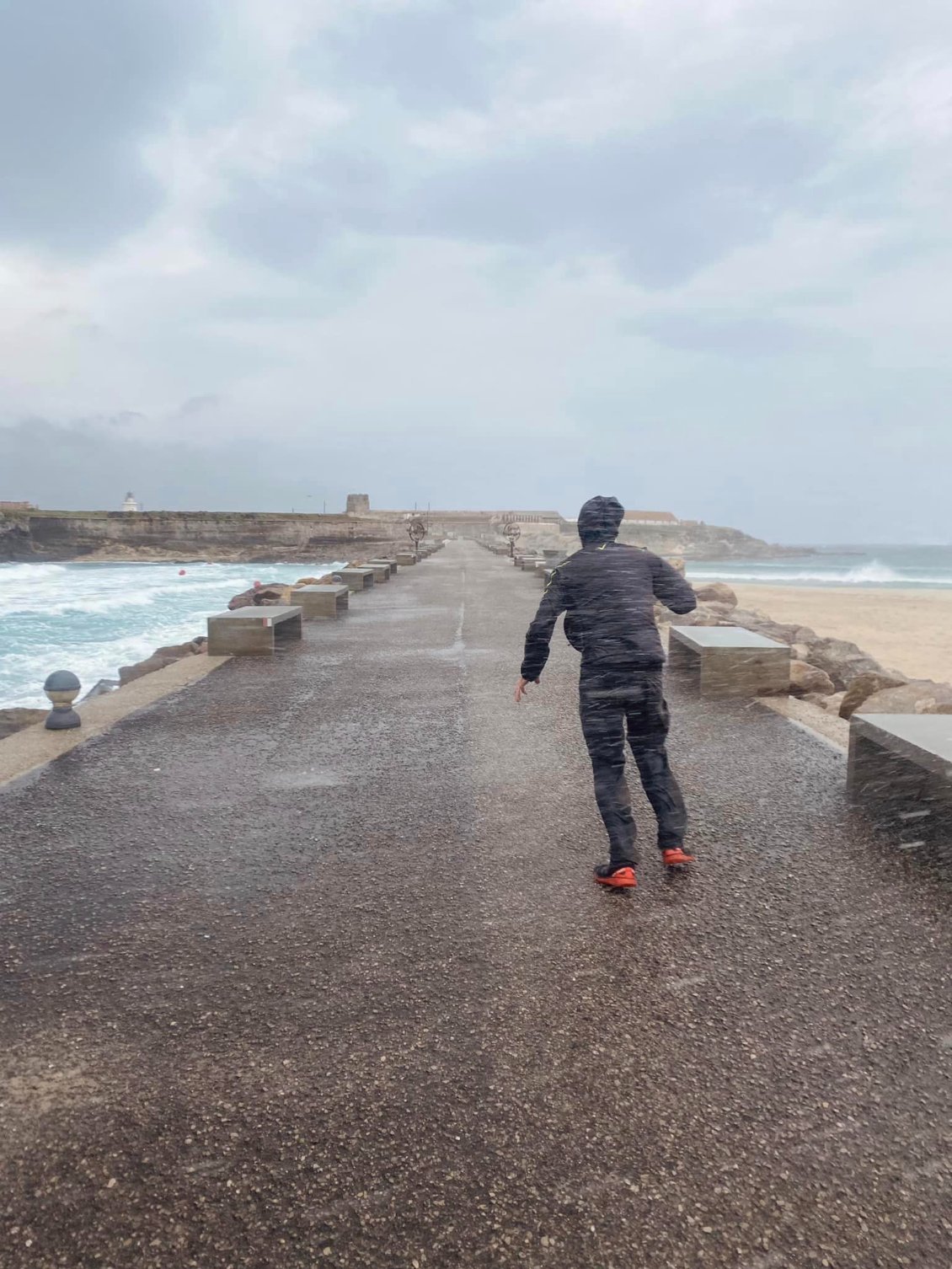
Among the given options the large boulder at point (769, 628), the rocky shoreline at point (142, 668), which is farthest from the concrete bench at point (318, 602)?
the large boulder at point (769, 628)

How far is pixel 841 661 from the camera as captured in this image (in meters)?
11.1

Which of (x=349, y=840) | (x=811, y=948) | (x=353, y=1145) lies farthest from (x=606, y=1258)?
(x=349, y=840)

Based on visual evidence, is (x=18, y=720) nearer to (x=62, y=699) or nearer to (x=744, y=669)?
(x=62, y=699)

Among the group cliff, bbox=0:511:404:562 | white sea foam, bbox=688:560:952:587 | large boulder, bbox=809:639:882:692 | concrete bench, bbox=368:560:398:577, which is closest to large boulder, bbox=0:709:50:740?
large boulder, bbox=809:639:882:692

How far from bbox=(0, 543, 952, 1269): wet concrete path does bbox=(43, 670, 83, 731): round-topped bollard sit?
1508 millimetres

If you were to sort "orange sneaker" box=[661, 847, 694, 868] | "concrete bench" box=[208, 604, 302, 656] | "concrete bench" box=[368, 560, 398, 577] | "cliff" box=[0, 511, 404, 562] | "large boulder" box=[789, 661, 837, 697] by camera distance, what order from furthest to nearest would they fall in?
1. "cliff" box=[0, 511, 404, 562]
2. "concrete bench" box=[368, 560, 398, 577]
3. "concrete bench" box=[208, 604, 302, 656]
4. "large boulder" box=[789, 661, 837, 697]
5. "orange sneaker" box=[661, 847, 694, 868]

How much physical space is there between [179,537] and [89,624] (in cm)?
7311

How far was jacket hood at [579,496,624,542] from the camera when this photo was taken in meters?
3.73

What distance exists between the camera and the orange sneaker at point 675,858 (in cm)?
370

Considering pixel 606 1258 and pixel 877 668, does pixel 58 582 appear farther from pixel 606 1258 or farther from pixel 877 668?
pixel 606 1258

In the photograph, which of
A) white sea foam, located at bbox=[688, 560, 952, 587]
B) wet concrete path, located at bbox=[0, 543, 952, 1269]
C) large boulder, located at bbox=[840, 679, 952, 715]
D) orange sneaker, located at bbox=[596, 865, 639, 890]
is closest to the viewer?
wet concrete path, located at bbox=[0, 543, 952, 1269]

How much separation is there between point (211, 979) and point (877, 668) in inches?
390

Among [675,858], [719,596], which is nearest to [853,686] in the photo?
[675,858]

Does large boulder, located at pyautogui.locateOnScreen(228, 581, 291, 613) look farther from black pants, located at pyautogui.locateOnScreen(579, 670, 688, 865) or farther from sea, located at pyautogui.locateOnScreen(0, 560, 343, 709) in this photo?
black pants, located at pyautogui.locateOnScreen(579, 670, 688, 865)
